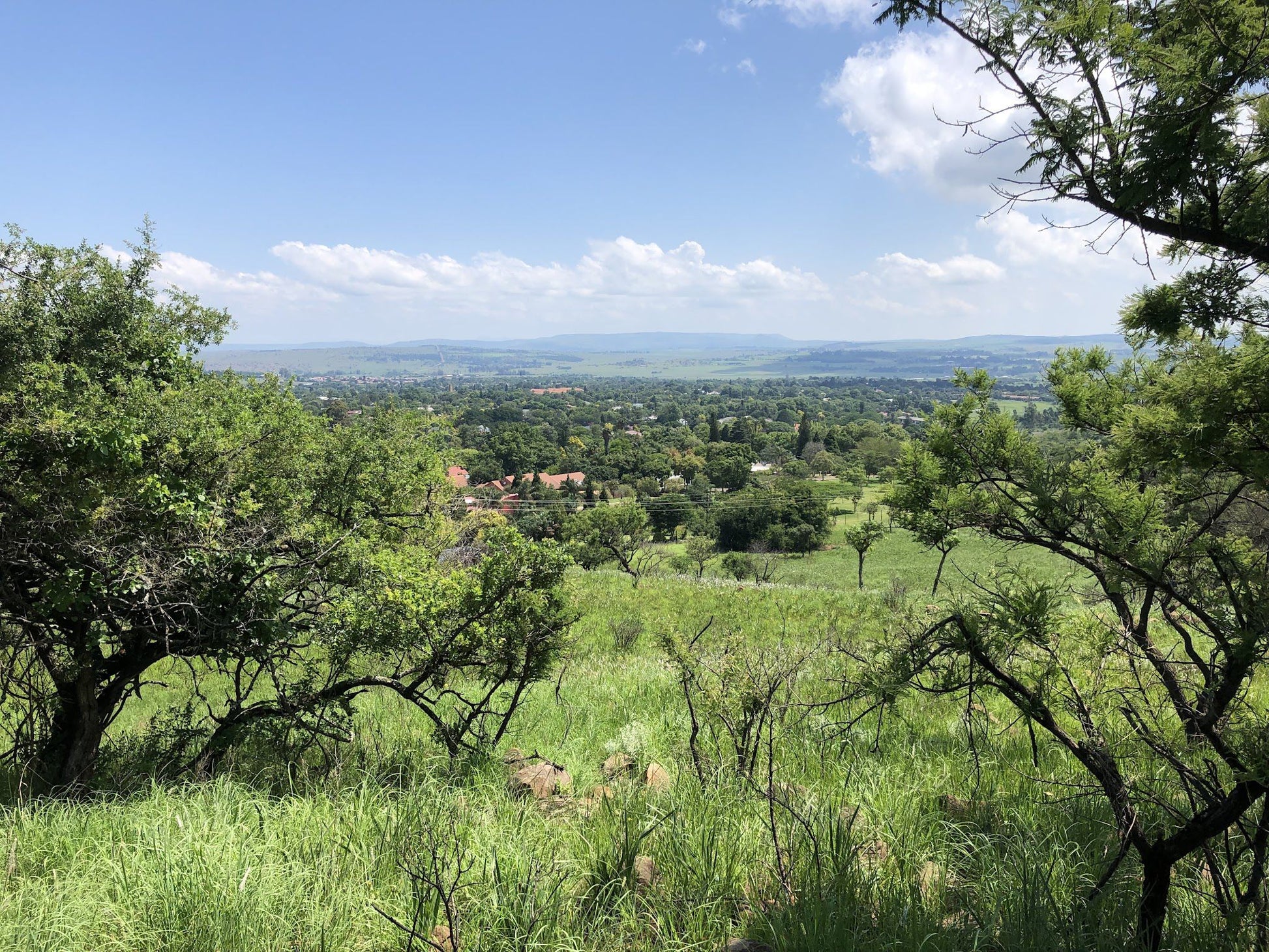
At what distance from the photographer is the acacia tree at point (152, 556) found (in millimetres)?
4410

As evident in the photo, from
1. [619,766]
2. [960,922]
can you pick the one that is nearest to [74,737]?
[619,766]

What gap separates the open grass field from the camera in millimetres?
2676

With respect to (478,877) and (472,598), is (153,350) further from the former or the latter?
(478,877)

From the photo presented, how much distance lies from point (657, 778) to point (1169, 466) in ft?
11.1

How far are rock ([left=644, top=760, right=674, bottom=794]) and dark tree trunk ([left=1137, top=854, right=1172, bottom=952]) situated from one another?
2310mm

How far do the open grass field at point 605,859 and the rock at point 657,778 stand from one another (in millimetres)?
66

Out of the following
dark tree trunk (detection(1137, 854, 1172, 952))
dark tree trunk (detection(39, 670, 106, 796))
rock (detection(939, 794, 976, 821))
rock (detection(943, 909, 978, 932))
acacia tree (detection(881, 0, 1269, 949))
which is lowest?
dark tree trunk (detection(39, 670, 106, 796))

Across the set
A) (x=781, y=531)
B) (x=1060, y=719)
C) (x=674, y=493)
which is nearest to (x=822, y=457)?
(x=674, y=493)

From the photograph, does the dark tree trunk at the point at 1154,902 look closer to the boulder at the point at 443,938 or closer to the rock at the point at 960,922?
the rock at the point at 960,922

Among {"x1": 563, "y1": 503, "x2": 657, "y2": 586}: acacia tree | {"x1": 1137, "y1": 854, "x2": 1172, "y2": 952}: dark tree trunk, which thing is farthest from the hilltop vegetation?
{"x1": 563, "y1": 503, "x2": 657, "y2": 586}: acacia tree

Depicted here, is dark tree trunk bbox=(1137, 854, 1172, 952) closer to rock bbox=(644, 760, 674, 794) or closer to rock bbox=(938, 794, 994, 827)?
rock bbox=(938, 794, 994, 827)

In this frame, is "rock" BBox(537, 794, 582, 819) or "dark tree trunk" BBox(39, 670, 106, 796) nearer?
"rock" BBox(537, 794, 582, 819)

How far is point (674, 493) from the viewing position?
70.5m

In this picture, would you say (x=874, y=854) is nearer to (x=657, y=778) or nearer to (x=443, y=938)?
(x=657, y=778)
